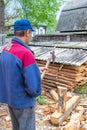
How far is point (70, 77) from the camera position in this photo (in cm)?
723

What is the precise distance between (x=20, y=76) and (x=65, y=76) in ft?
14.5

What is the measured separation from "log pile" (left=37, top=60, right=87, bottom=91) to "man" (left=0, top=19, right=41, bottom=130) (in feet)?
13.1

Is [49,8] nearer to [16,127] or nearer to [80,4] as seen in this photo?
[80,4]

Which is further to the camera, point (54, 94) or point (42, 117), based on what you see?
point (54, 94)

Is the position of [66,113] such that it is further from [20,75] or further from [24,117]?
[20,75]

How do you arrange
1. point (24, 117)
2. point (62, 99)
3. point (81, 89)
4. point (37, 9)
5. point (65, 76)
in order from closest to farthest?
point (24, 117) < point (62, 99) < point (65, 76) < point (81, 89) < point (37, 9)

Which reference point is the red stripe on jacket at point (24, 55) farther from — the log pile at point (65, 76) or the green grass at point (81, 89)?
the green grass at point (81, 89)

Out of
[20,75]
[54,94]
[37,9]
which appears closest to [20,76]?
[20,75]

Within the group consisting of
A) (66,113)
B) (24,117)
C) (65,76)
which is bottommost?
(66,113)

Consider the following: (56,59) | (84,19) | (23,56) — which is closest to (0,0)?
(84,19)

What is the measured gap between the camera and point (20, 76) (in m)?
3.05

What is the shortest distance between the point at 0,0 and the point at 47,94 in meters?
8.04

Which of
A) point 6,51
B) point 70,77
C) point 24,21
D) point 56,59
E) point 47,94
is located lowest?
point 47,94

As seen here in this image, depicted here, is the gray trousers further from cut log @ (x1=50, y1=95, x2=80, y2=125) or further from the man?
cut log @ (x1=50, y1=95, x2=80, y2=125)
